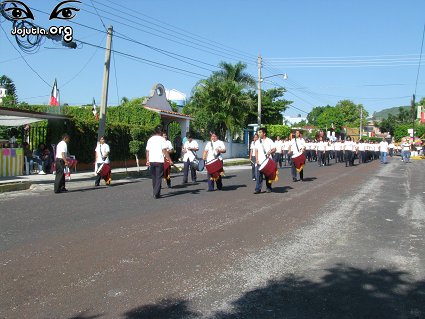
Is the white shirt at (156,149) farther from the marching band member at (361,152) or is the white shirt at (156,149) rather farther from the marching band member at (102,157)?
the marching band member at (361,152)

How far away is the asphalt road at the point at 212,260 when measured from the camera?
11.2 feet

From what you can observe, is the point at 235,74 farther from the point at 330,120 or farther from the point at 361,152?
the point at 330,120

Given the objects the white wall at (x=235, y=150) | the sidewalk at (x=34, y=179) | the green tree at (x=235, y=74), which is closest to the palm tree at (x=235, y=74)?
the green tree at (x=235, y=74)

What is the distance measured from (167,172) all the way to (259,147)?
312 cm

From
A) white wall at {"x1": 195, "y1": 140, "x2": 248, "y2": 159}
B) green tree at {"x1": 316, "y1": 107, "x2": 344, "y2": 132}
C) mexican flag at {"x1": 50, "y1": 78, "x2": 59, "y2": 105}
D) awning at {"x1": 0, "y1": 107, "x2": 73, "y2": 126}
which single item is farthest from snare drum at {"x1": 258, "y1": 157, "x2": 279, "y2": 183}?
green tree at {"x1": 316, "y1": 107, "x2": 344, "y2": 132}

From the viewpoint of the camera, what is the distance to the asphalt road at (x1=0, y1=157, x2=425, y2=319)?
3410 mm

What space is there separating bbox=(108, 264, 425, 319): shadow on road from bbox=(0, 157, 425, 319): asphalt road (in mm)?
10

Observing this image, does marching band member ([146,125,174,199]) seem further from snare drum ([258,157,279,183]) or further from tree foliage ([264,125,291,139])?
tree foliage ([264,125,291,139])

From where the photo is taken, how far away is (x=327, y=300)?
3.54 m

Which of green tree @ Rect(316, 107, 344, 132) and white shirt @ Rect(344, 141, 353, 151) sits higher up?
green tree @ Rect(316, 107, 344, 132)

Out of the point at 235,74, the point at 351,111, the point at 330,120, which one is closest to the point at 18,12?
the point at 235,74

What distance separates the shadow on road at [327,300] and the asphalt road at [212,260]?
0.01 m

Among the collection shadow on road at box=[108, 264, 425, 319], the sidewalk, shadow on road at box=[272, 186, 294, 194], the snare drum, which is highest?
the snare drum

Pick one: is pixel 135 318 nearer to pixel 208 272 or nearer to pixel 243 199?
pixel 208 272
